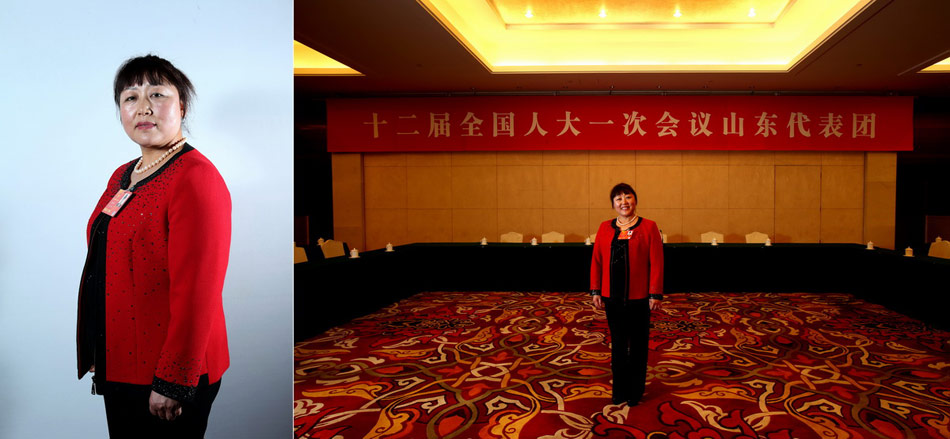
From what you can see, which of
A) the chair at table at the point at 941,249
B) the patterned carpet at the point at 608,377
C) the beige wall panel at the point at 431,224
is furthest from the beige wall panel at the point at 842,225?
the beige wall panel at the point at 431,224

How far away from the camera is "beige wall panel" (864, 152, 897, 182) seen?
8.25 meters

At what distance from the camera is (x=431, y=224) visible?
29.0 ft

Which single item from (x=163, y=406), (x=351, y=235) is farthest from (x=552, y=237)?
(x=163, y=406)

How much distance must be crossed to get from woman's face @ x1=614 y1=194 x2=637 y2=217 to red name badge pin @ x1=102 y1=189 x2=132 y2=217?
2679mm

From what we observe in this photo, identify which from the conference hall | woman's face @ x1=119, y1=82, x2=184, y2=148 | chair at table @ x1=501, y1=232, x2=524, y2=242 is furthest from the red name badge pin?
chair at table @ x1=501, y1=232, x2=524, y2=242

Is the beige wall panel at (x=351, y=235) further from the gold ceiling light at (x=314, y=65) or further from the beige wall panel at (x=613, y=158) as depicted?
the beige wall panel at (x=613, y=158)

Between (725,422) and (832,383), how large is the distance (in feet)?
4.36

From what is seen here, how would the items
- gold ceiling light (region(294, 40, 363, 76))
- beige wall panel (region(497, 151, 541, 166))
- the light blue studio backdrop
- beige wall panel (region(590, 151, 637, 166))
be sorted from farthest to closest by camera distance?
1. beige wall panel (region(497, 151, 541, 166))
2. beige wall panel (region(590, 151, 637, 166))
3. gold ceiling light (region(294, 40, 363, 76))
4. the light blue studio backdrop

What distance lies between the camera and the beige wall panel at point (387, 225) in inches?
351

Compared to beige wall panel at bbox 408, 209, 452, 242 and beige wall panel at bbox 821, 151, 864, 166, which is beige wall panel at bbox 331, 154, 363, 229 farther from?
beige wall panel at bbox 821, 151, 864, 166

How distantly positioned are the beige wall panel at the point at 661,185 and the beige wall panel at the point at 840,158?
8.48 feet

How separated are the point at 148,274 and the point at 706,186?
889cm

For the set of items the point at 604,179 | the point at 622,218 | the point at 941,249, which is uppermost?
the point at 604,179

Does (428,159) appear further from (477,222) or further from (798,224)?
(798,224)
